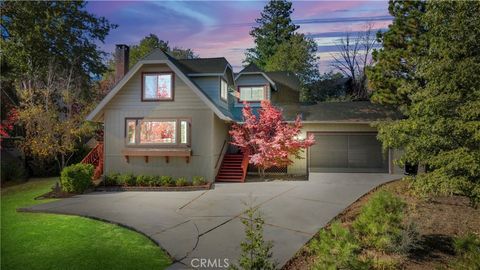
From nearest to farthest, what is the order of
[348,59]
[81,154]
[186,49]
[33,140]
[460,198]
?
[460,198] → [33,140] → [81,154] → [348,59] → [186,49]

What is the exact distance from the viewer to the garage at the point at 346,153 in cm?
1678

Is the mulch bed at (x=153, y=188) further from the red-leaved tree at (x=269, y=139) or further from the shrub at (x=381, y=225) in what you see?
the shrub at (x=381, y=225)

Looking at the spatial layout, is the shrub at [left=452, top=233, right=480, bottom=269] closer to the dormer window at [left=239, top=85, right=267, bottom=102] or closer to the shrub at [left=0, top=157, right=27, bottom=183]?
the dormer window at [left=239, top=85, right=267, bottom=102]

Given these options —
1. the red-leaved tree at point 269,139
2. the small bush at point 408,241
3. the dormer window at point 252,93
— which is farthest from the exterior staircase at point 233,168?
the small bush at point 408,241

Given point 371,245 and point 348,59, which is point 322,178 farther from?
point 348,59

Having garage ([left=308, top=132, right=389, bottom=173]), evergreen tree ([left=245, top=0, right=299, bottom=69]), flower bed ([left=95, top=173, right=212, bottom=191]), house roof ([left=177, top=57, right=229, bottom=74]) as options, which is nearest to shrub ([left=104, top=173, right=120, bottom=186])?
flower bed ([left=95, top=173, right=212, bottom=191])

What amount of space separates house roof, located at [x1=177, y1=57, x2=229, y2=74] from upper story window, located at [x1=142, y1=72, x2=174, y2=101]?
4.88 feet

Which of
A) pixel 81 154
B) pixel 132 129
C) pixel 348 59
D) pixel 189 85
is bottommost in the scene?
pixel 81 154

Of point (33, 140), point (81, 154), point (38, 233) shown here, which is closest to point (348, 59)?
point (81, 154)

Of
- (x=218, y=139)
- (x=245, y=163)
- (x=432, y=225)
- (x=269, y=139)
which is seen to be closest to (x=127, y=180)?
(x=218, y=139)

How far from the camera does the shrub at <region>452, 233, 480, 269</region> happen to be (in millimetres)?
4781

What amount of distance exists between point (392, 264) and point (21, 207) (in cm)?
1179

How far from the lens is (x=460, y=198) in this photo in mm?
10273

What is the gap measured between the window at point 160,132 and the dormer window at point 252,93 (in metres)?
6.30
